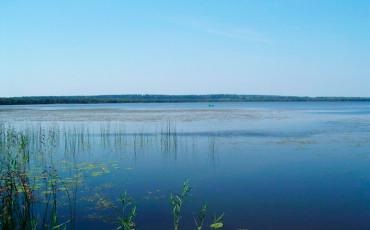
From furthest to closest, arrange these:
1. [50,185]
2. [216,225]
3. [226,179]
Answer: [226,179], [50,185], [216,225]

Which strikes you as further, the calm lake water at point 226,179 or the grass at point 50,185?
the calm lake water at point 226,179

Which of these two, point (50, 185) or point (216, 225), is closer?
point (216, 225)

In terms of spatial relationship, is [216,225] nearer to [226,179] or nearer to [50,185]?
[226,179]

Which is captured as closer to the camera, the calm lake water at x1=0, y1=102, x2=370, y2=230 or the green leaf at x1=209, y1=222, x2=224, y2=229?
the green leaf at x1=209, y1=222, x2=224, y2=229

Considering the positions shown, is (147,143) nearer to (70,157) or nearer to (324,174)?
(70,157)

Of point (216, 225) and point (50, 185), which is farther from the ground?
point (50, 185)

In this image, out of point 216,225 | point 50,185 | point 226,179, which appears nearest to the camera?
point 216,225

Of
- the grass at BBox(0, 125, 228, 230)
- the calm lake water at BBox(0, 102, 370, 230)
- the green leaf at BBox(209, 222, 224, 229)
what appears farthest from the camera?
the calm lake water at BBox(0, 102, 370, 230)

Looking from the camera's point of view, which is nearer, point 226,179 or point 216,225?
point 216,225

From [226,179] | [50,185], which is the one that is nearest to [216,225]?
[226,179]

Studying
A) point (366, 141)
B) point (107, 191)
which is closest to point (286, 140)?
point (366, 141)

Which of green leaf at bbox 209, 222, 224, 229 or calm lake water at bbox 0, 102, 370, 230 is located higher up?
calm lake water at bbox 0, 102, 370, 230

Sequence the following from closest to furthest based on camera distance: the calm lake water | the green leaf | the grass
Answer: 1. the grass
2. the green leaf
3. the calm lake water

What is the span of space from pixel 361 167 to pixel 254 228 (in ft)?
17.8
